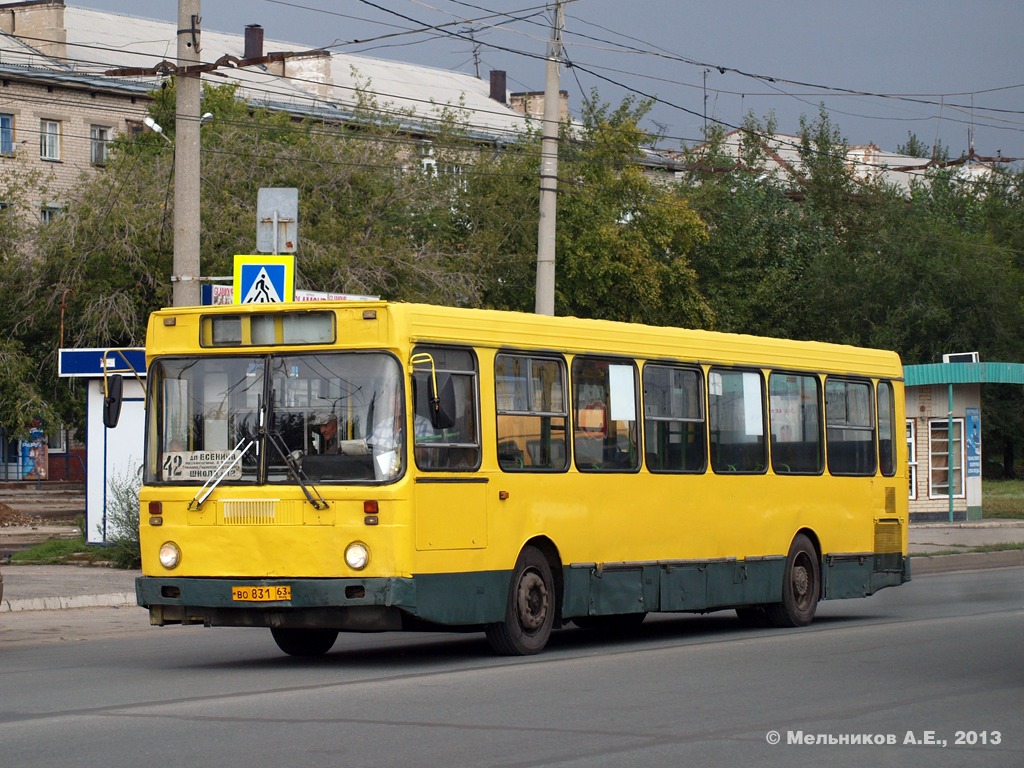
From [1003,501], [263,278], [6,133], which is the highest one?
[6,133]

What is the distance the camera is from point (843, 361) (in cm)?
1788

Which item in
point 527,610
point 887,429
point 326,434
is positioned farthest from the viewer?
point 887,429

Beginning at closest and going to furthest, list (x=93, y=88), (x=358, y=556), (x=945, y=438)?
1. (x=358, y=556)
2. (x=945, y=438)
3. (x=93, y=88)

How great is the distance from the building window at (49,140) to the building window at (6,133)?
1152mm

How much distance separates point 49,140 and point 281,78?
926 centimetres

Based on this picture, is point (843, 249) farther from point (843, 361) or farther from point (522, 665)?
point (522, 665)

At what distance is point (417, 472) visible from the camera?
12148mm

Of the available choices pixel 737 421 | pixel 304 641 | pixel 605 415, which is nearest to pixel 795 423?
pixel 737 421

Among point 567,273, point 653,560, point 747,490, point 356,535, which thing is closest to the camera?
point 356,535

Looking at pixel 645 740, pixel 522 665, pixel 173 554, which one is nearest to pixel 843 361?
pixel 522 665

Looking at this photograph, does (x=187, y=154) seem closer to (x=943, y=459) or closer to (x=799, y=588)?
(x=799, y=588)

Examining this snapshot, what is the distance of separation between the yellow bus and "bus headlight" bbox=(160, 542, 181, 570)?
1 cm

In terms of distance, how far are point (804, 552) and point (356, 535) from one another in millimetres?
6438

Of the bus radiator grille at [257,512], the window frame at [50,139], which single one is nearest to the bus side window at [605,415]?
Result: the bus radiator grille at [257,512]
